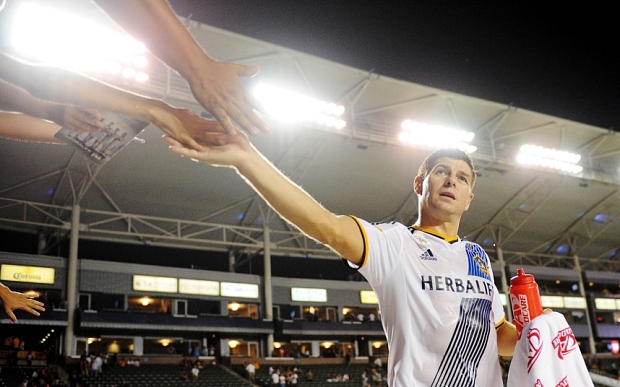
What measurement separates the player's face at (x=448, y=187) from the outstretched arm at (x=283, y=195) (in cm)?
64

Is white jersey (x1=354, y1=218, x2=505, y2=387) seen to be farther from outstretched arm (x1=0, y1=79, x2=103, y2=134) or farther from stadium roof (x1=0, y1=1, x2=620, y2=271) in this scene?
stadium roof (x1=0, y1=1, x2=620, y2=271)

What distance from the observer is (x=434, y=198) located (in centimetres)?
283

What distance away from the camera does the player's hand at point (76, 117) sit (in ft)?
6.68

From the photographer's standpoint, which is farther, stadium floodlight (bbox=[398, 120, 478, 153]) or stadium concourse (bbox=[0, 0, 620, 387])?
stadium floodlight (bbox=[398, 120, 478, 153])

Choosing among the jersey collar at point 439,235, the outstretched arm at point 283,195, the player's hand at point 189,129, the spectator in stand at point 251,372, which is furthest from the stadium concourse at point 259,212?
the player's hand at point 189,129

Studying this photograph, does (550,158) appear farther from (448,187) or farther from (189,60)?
(189,60)

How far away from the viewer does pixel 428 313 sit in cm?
250

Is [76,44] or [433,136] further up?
[76,44]

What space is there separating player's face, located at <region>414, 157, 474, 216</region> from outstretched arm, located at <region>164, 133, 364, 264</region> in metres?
0.64

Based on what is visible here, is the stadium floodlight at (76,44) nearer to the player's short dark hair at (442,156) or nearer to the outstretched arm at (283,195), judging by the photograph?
the player's short dark hair at (442,156)

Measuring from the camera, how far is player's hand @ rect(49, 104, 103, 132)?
2.04 m

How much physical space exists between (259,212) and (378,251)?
89.9 ft

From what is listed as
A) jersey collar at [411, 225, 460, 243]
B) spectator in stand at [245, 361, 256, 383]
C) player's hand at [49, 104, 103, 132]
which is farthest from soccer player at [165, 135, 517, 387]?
spectator in stand at [245, 361, 256, 383]

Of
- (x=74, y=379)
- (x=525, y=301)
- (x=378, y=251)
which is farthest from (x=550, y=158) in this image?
(x=378, y=251)
